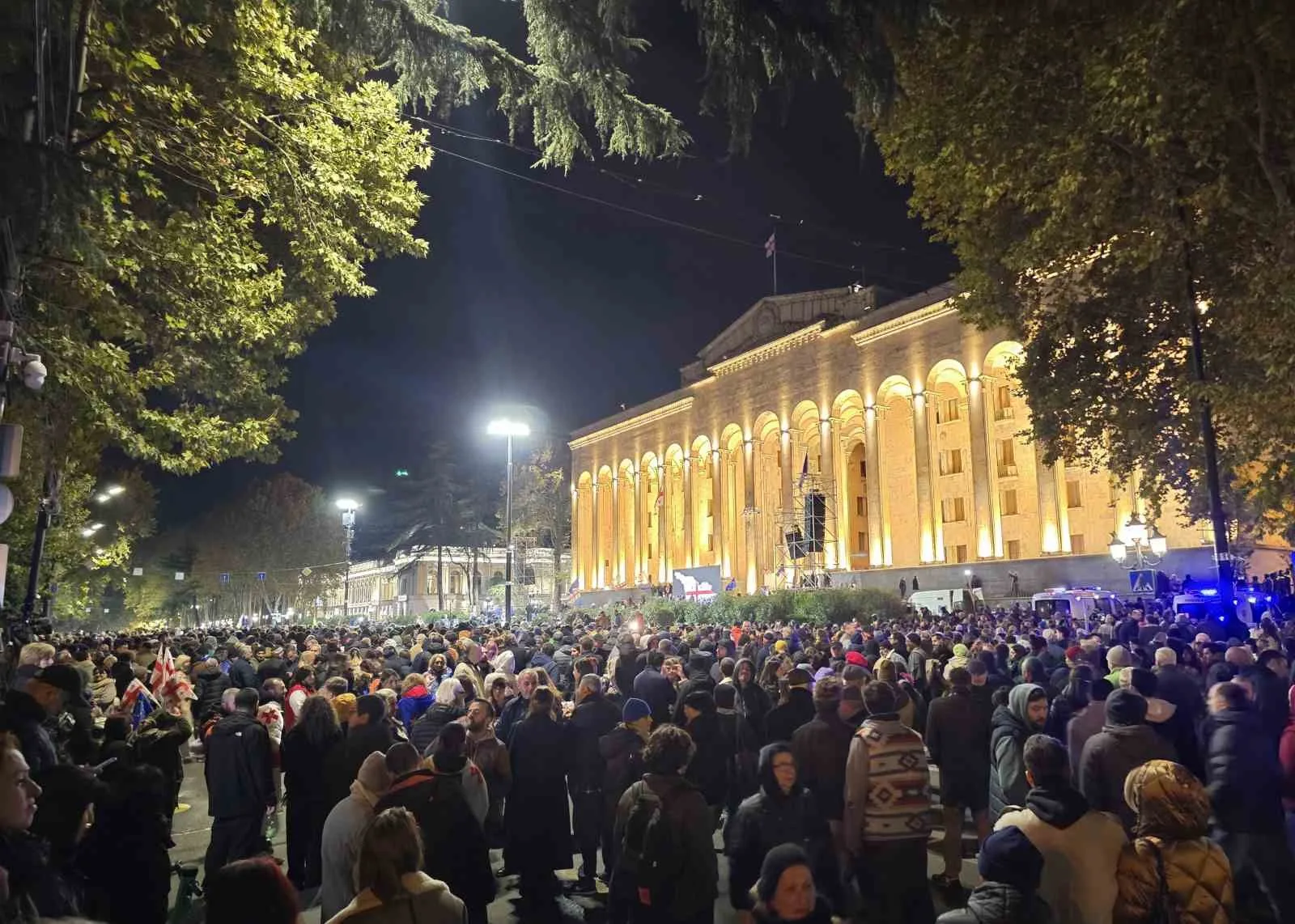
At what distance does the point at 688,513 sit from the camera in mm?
52656

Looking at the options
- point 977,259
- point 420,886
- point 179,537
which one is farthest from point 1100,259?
point 179,537

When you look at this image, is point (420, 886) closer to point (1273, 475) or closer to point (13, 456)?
point (13, 456)

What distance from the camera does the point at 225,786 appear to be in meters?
6.29

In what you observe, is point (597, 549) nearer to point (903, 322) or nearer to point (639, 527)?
point (639, 527)

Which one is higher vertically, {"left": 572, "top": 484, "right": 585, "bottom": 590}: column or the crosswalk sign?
{"left": 572, "top": 484, "right": 585, "bottom": 590}: column

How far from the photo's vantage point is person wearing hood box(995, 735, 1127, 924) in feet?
11.6

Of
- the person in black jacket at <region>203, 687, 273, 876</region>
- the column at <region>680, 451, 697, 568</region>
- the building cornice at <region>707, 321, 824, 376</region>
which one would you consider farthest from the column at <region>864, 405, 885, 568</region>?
the person in black jacket at <region>203, 687, 273, 876</region>

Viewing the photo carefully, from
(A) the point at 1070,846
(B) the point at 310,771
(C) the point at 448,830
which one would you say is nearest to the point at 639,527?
(B) the point at 310,771

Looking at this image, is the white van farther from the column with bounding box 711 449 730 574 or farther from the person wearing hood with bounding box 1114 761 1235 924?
the column with bounding box 711 449 730 574

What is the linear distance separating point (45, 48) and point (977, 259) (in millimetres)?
13435

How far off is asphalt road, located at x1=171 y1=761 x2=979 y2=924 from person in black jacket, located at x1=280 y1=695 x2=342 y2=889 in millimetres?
359

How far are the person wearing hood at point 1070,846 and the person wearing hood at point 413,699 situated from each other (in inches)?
247

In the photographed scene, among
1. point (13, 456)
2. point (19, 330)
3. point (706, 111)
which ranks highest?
point (706, 111)

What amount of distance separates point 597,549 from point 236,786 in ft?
187
